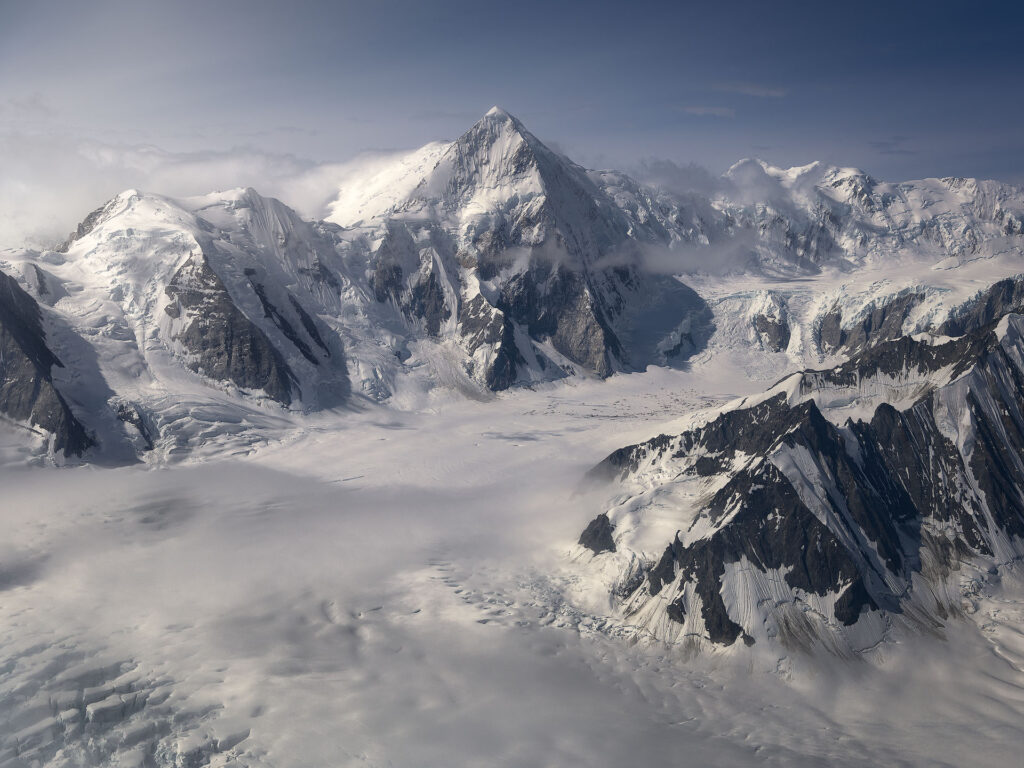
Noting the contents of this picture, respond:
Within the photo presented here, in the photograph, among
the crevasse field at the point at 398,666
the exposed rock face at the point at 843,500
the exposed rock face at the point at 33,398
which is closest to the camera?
the crevasse field at the point at 398,666

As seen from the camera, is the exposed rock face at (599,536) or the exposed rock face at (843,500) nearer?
the exposed rock face at (843,500)

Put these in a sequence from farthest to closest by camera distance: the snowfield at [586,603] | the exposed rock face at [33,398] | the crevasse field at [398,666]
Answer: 1. the exposed rock face at [33,398]
2. the snowfield at [586,603]
3. the crevasse field at [398,666]

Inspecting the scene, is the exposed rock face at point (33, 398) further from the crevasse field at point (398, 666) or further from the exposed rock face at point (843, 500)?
the exposed rock face at point (843, 500)

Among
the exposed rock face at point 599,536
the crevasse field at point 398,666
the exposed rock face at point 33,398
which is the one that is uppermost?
the exposed rock face at point 33,398

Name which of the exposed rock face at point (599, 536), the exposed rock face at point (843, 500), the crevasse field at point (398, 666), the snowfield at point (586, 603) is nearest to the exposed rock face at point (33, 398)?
the snowfield at point (586, 603)

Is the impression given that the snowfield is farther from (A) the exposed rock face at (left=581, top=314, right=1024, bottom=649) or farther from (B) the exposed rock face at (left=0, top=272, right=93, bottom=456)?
(B) the exposed rock face at (left=0, top=272, right=93, bottom=456)

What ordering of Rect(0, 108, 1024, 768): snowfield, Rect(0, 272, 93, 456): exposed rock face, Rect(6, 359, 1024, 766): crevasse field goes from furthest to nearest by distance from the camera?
1. Rect(0, 272, 93, 456): exposed rock face
2. Rect(0, 108, 1024, 768): snowfield
3. Rect(6, 359, 1024, 766): crevasse field

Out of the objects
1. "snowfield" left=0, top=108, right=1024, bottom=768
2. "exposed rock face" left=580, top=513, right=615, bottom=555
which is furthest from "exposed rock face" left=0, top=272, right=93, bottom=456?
"exposed rock face" left=580, top=513, right=615, bottom=555
